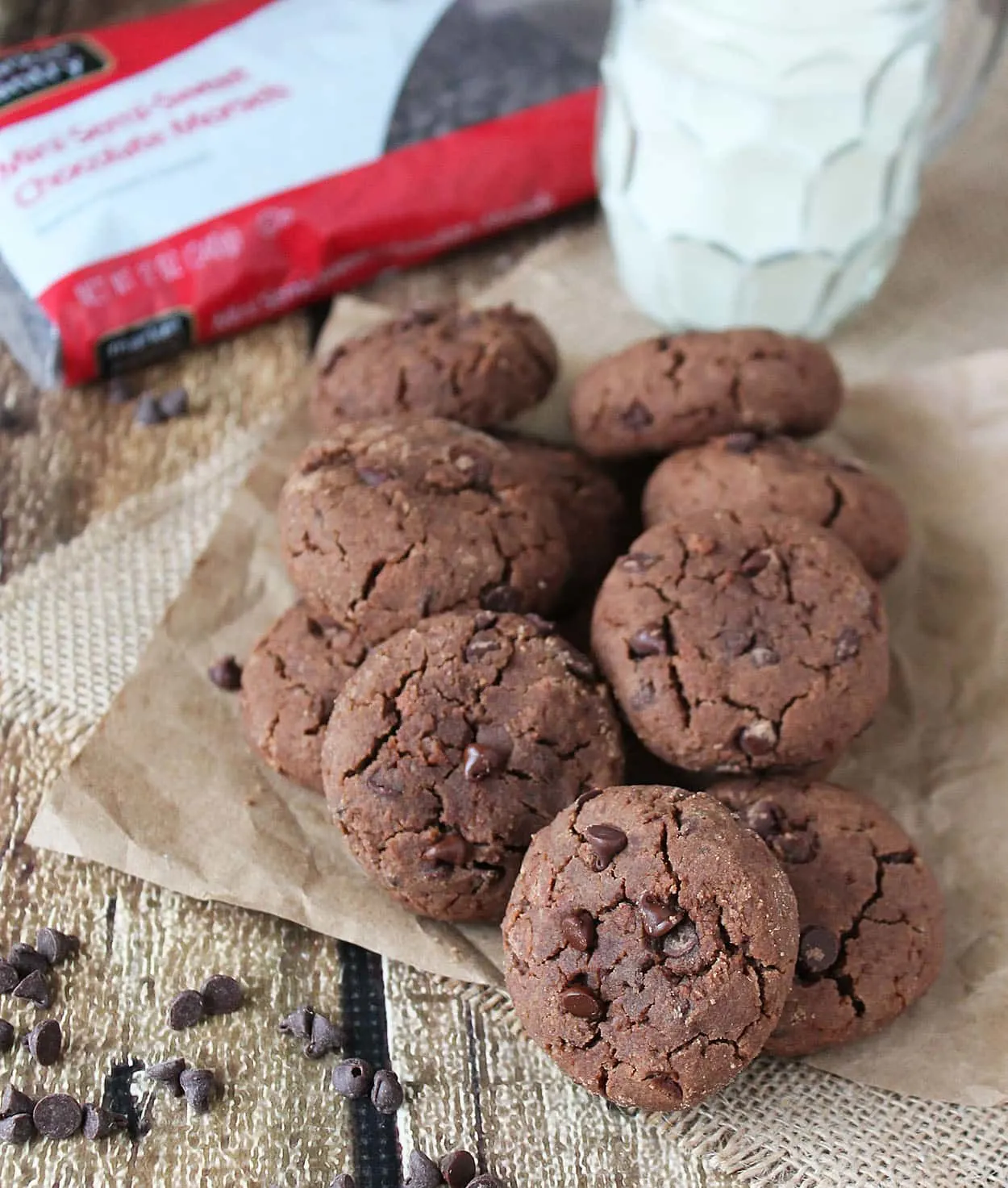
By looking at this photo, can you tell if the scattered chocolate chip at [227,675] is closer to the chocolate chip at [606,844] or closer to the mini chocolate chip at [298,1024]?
the mini chocolate chip at [298,1024]

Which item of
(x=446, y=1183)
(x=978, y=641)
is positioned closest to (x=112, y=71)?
(x=978, y=641)

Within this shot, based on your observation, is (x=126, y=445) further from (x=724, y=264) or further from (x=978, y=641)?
(x=978, y=641)

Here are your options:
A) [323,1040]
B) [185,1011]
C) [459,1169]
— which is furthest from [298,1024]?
[459,1169]

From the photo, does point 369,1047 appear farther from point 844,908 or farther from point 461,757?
point 844,908

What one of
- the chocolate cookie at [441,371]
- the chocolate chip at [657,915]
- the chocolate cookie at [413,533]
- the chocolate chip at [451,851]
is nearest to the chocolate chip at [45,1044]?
the chocolate chip at [451,851]

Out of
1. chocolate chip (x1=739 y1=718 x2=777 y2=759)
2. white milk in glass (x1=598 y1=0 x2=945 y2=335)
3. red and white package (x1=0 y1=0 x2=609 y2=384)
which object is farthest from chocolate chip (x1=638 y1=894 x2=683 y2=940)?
red and white package (x1=0 y1=0 x2=609 y2=384)
